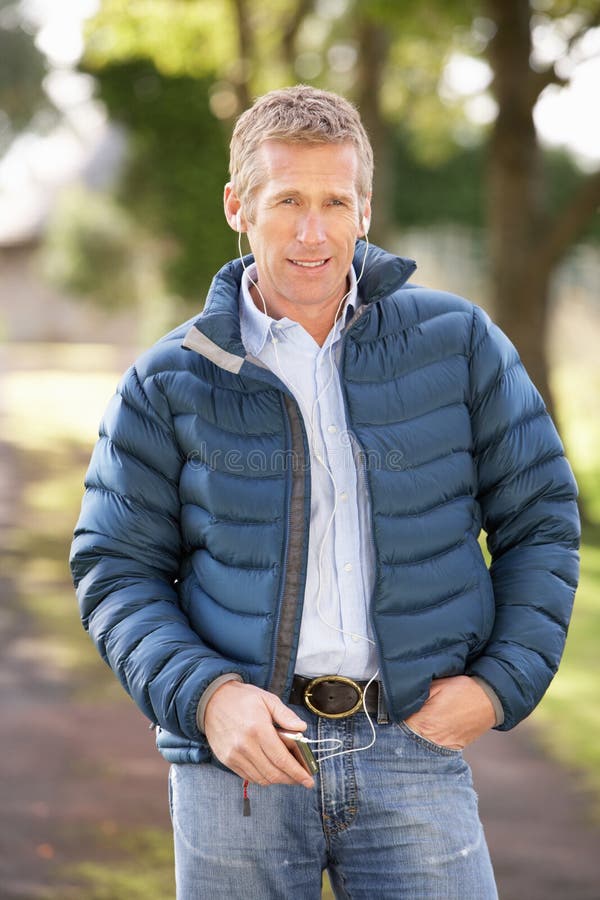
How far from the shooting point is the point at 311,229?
7.05 ft

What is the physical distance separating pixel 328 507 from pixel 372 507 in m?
0.09

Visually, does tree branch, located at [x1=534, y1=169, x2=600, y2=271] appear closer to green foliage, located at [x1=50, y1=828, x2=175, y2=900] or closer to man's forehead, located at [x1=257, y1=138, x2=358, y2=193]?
green foliage, located at [x1=50, y1=828, x2=175, y2=900]

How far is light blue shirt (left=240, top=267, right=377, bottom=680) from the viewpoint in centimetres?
211

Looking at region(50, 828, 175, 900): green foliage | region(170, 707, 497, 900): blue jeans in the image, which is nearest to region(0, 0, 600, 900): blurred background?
region(50, 828, 175, 900): green foliage

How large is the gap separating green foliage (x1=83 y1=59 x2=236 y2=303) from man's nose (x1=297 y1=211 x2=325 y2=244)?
1561 cm

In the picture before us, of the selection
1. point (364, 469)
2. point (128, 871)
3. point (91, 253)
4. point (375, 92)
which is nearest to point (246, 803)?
point (364, 469)

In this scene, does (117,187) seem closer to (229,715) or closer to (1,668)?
(1,668)

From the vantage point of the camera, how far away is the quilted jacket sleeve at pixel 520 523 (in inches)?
84.7

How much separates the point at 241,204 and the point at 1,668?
499cm

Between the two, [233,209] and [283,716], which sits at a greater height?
[233,209]

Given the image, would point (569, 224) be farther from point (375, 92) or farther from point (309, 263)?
point (309, 263)

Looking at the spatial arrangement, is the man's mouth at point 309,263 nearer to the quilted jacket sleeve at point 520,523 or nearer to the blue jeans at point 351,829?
the quilted jacket sleeve at point 520,523

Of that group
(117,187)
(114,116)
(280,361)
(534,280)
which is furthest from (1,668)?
(117,187)

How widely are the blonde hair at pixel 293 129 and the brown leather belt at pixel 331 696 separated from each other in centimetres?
87
